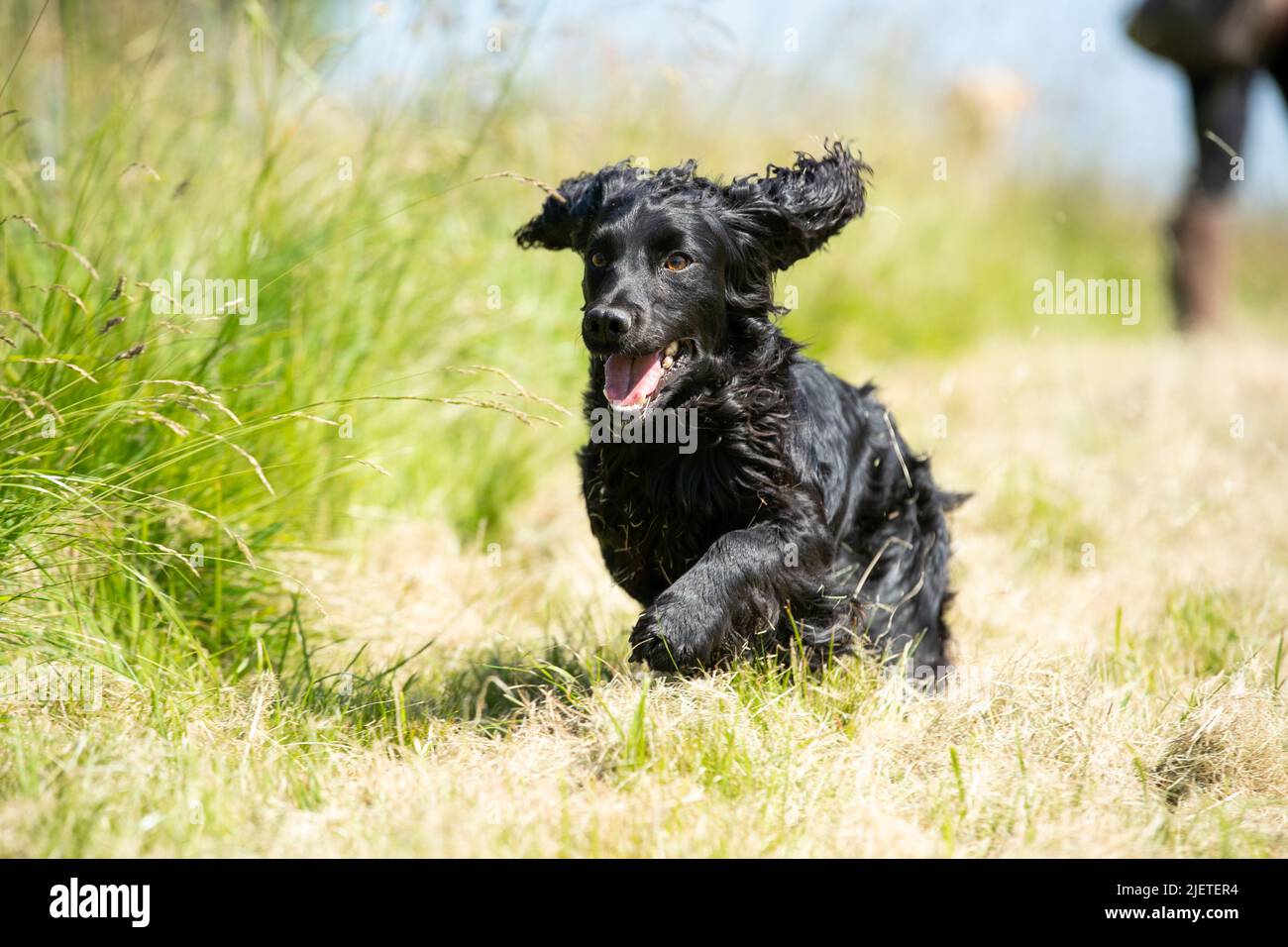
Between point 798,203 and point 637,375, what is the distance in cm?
78

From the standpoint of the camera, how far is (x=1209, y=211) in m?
8.59

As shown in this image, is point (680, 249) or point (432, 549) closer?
point (680, 249)

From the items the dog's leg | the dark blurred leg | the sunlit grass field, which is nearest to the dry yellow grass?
the sunlit grass field

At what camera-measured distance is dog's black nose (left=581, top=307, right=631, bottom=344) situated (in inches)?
114

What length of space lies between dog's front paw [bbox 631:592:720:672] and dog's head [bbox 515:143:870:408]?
54 cm

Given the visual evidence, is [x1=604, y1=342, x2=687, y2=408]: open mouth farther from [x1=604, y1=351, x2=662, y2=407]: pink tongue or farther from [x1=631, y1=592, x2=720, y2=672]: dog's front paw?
[x1=631, y1=592, x2=720, y2=672]: dog's front paw

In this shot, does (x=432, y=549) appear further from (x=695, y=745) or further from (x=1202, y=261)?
(x=1202, y=261)

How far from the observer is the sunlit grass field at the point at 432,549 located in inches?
102

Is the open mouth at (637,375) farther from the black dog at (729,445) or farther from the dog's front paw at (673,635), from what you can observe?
the dog's front paw at (673,635)

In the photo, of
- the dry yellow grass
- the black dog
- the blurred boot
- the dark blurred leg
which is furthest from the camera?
the blurred boot

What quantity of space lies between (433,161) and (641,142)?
200cm

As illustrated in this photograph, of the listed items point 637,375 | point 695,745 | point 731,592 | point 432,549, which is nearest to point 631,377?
point 637,375

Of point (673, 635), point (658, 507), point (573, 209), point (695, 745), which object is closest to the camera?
point (695, 745)

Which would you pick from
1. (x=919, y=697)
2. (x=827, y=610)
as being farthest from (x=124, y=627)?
(x=919, y=697)
